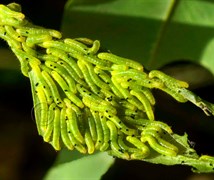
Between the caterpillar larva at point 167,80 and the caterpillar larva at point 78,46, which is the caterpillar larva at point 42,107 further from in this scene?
the caterpillar larva at point 167,80

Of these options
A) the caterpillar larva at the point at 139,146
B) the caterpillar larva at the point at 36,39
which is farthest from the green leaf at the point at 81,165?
the caterpillar larva at the point at 36,39

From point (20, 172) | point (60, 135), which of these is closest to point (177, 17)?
point (60, 135)

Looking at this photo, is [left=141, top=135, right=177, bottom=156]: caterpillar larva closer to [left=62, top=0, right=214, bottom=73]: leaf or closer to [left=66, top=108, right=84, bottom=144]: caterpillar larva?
[left=66, top=108, right=84, bottom=144]: caterpillar larva

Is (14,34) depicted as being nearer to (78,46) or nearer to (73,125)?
(78,46)

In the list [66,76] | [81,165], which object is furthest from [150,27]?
[66,76]

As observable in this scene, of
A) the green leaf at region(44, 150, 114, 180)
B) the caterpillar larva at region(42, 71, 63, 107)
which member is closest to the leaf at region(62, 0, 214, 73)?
the green leaf at region(44, 150, 114, 180)

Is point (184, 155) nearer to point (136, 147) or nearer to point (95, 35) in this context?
point (136, 147)
